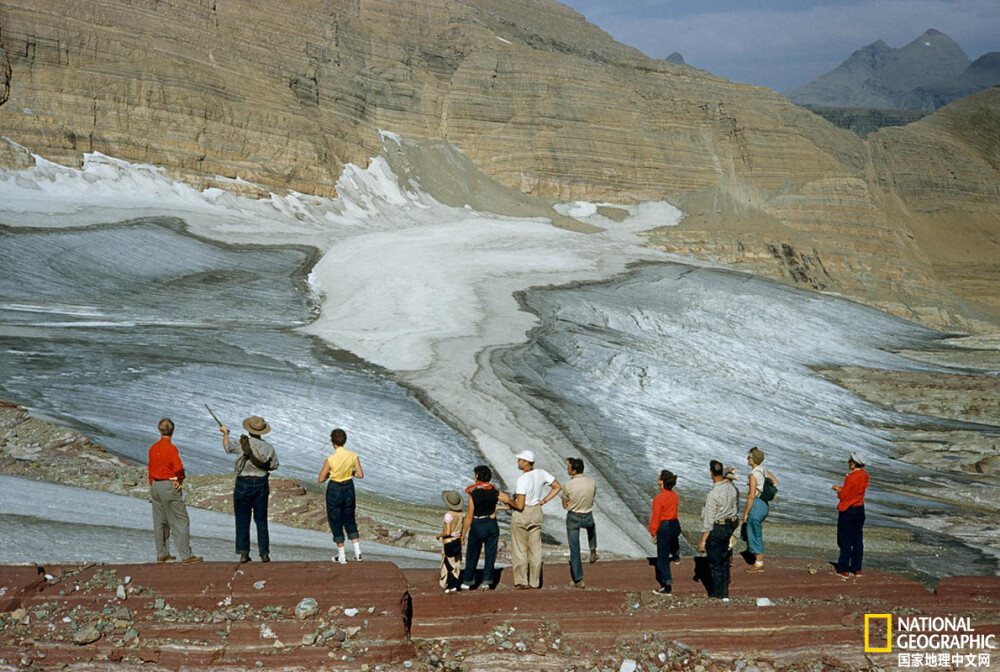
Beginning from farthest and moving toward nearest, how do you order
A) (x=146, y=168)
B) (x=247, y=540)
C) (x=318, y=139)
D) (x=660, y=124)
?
1. (x=660, y=124)
2. (x=318, y=139)
3. (x=146, y=168)
4. (x=247, y=540)

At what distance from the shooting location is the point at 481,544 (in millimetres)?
10609

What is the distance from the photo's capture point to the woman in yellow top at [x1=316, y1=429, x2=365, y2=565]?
10820 mm

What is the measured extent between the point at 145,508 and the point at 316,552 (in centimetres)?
288

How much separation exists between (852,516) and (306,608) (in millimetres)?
7071

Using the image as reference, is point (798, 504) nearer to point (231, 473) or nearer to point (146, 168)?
point (231, 473)

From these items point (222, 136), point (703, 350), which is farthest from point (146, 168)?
point (703, 350)

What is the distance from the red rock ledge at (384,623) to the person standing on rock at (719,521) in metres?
0.55

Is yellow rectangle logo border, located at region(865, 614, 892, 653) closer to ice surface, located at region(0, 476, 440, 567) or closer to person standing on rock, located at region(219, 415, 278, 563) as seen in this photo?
ice surface, located at region(0, 476, 440, 567)

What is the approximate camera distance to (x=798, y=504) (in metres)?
22.2

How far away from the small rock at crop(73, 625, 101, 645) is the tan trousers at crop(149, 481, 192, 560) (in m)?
1.78

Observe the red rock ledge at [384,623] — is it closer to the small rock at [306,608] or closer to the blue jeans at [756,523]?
the small rock at [306,608]

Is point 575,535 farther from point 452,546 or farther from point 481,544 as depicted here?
point 452,546

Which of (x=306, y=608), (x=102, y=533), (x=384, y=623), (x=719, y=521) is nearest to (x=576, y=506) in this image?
(x=719, y=521)

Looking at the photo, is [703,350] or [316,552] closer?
[316,552]
